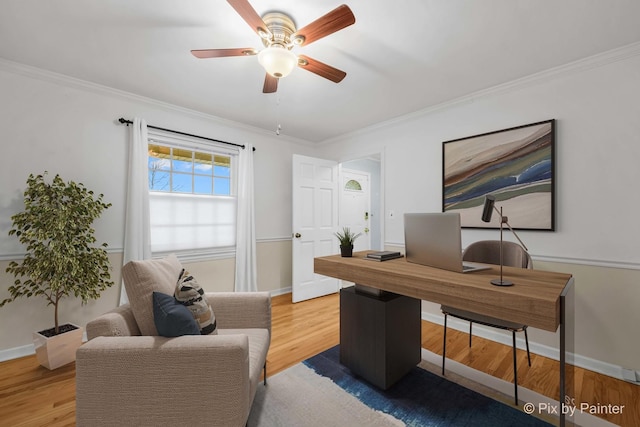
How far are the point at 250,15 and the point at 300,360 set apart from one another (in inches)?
93.7

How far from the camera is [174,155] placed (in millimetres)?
3188

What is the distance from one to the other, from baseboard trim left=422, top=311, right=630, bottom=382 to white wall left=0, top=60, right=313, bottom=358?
2693 millimetres

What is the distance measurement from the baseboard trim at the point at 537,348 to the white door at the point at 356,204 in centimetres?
199

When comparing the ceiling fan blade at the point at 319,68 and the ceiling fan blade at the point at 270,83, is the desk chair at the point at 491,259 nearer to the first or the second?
the ceiling fan blade at the point at 319,68

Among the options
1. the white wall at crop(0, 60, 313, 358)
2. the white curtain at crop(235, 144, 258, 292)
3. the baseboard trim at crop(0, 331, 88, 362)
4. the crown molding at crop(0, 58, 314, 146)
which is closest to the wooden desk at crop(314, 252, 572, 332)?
the white curtain at crop(235, 144, 258, 292)

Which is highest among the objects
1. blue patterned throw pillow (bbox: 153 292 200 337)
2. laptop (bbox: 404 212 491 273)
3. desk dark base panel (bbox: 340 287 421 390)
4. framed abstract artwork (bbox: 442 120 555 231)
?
framed abstract artwork (bbox: 442 120 555 231)

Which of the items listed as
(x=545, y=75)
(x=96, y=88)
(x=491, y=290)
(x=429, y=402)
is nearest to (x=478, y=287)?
(x=491, y=290)

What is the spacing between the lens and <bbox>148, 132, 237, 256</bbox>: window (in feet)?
9.91

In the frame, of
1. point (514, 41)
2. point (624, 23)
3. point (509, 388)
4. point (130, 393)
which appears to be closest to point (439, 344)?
point (509, 388)

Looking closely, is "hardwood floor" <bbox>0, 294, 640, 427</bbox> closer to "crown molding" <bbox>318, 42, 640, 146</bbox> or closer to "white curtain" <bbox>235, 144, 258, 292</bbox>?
"white curtain" <bbox>235, 144, 258, 292</bbox>

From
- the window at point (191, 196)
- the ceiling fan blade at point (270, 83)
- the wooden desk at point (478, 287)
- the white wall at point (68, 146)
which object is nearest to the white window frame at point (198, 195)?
the window at point (191, 196)

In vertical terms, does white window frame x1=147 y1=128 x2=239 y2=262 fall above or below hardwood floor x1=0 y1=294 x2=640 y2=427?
above

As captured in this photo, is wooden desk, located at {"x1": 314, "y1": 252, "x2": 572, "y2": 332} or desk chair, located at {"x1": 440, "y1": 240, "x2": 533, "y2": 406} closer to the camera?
wooden desk, located at {"x1": 314, "y1": 252, "x2": 572, "y2": 332}

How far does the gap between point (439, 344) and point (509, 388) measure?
2.28 ft
